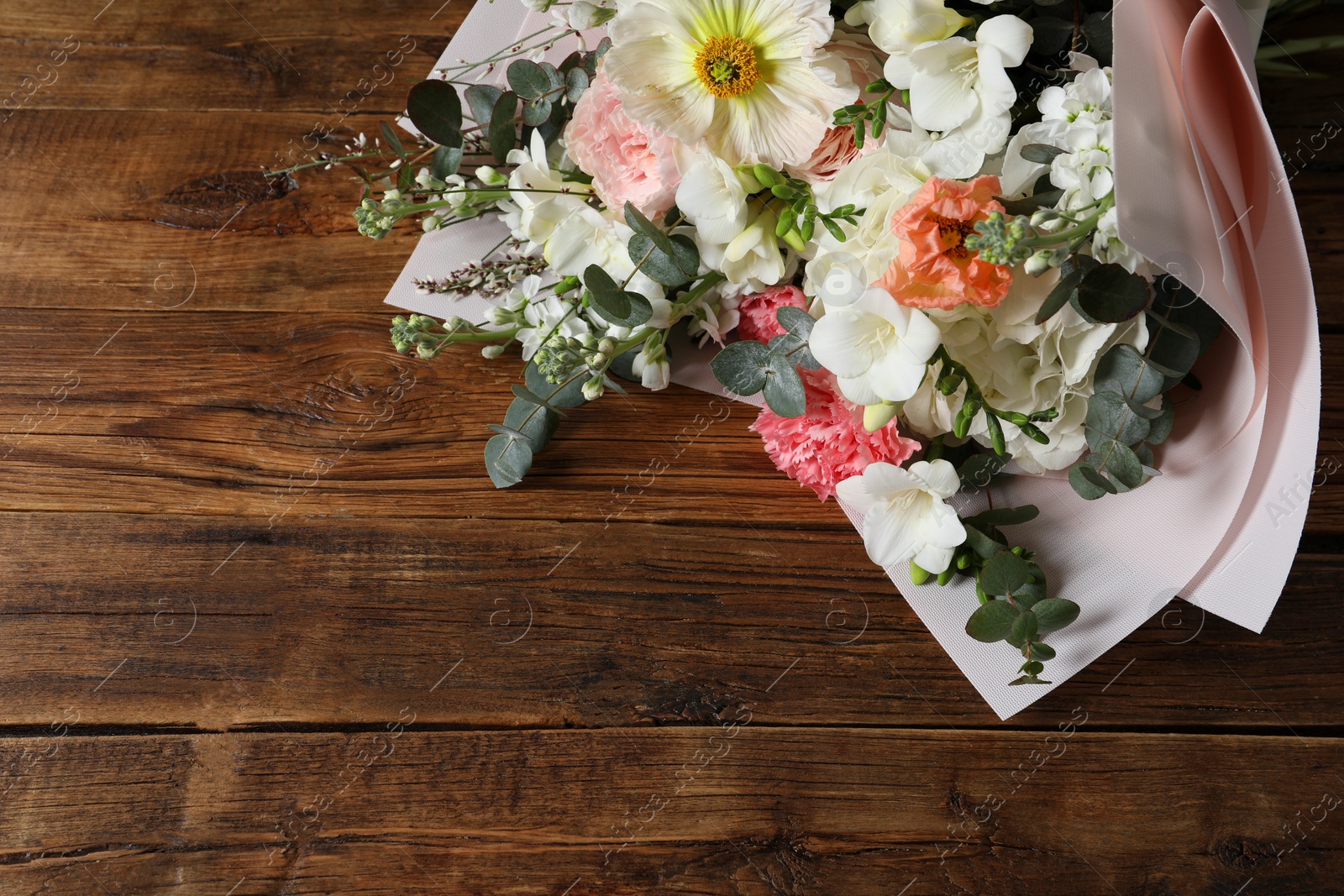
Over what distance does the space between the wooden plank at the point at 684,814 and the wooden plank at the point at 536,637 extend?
0.07ft

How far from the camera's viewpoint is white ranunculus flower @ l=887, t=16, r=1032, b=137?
0.50m

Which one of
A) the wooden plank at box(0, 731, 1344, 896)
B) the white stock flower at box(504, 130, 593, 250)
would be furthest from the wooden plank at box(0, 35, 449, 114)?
the wooden plank at box(0, 731, 1344, 896)

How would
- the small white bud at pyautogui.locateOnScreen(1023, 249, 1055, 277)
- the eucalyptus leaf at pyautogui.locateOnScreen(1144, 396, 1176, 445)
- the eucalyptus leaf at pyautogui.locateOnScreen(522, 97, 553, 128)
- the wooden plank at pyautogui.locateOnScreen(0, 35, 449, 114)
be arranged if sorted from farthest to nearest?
the wooden plank at pyautogui.locateOnScreen(0, 35, 449, 114)
the eucalyptus leaf at pyautogui.locateOnScreen(522, 97, 553, 128)
the eucalyptus leaf at pyautogui.locateOnScreen(1144, 396, 1176, 445)
the small white bud at pyautogui.locateOnScreen(1023, 249, 1055, 277)

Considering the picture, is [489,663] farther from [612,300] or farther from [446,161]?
[446,161]

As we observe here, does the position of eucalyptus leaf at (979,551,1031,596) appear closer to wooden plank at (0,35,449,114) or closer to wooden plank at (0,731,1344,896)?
wooden plank at (0,731,1344,896)

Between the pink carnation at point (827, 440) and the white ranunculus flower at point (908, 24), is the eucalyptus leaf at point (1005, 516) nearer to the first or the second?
the pink carnation at point (827, 440)

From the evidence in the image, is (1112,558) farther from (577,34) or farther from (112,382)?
(112,382)

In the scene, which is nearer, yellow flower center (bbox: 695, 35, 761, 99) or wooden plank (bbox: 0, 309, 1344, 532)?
yellow flower center (bbox: 695, 35, 761, 99)

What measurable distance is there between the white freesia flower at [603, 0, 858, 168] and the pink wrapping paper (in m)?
0.17

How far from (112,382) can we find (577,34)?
483 millimetres

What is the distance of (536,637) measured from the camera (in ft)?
2.26

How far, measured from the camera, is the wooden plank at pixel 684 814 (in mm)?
641

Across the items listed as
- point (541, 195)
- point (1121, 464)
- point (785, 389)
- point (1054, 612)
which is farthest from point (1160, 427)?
point (541, 195)

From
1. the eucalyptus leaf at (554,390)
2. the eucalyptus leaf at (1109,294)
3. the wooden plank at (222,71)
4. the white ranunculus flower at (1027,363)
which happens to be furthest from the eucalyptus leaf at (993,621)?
the wooden plank at (222,71)
